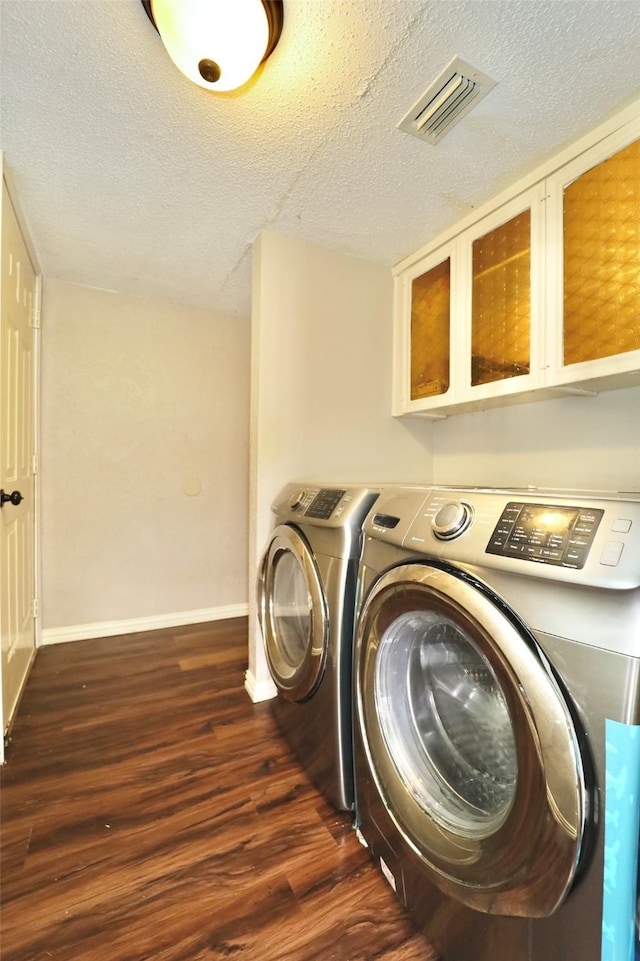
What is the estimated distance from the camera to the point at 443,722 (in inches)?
38.2

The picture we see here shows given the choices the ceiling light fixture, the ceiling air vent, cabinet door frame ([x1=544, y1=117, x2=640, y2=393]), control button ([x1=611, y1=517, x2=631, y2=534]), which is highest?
the ceiling air vent

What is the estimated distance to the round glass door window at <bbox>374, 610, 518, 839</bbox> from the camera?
2.75 feet

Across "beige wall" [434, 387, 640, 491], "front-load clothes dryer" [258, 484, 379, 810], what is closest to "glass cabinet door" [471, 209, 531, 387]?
"beige wall" [434, 387, 640, 491]

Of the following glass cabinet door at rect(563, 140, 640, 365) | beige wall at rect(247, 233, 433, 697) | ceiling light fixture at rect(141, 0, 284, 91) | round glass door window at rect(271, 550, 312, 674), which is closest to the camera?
ceiling light fixture at rect(141, 0, 284, 91)

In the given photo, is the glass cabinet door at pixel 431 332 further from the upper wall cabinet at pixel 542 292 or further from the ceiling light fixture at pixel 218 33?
the ceiling light fixture at pixel 218 33

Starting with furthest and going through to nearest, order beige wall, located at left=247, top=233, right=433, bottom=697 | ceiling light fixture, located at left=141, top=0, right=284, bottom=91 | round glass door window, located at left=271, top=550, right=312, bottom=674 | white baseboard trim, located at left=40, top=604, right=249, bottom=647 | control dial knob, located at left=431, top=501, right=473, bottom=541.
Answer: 1. white baseboard trim, located at left=40, top=604, right=249, bottom=647
2. beige wall, located at left=247, top=233, right=433, bottom=697
3. round glass door window, located at left=271, top=550, right=312, bottom=674
4. ceiling light fixture, located at left=141, top=0, right=284, bottom=91
5. control dial knob, located at left=431, top=501, right=473, bottom=541

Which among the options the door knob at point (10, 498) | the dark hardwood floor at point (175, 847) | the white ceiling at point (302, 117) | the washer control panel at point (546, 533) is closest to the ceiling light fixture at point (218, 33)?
the white ceiling at point (302, 117)

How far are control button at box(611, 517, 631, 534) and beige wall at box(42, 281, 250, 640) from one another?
2.53 m

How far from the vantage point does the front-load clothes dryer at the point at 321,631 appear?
1.15 metres

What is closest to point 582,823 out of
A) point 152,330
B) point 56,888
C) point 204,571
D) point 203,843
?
point 203,843

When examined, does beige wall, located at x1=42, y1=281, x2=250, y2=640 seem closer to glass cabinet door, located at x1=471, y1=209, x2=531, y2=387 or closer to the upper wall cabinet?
the upper wall cabinet

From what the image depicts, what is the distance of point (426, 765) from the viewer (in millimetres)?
933

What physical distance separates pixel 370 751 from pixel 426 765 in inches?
5.5

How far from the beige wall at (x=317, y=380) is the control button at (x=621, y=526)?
140 cm
